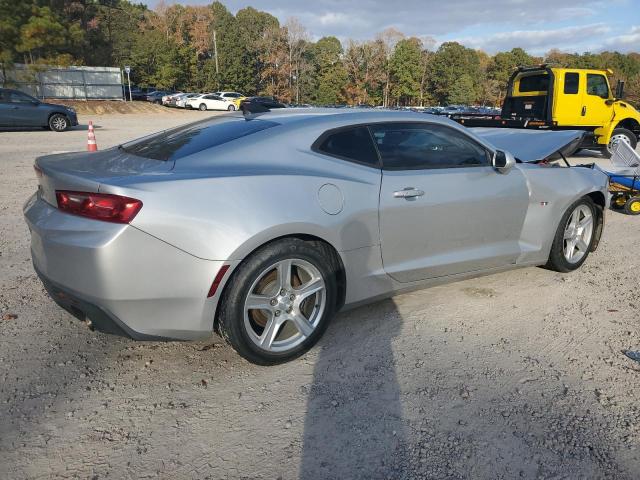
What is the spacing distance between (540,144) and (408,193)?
2610 millimetres

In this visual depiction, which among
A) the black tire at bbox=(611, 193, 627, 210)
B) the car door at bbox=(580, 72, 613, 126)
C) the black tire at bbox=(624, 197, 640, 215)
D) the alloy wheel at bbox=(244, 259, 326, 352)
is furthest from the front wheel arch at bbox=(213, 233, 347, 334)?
the car door at bbox=(580, 72, 613, 126)

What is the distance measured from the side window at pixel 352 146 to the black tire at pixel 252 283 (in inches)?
24.2

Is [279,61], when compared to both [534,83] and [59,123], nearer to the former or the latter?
[59,123]

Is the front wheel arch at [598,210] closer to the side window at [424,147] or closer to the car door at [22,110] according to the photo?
the side window at [424,147]

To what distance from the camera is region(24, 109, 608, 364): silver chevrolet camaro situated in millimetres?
2622

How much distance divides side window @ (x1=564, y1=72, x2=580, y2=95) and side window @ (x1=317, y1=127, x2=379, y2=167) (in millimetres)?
10780

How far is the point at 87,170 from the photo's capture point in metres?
2.88

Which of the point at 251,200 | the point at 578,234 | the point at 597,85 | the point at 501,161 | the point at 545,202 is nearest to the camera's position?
the point at 251,200

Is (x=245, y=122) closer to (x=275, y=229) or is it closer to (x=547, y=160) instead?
(x=275, y=229)

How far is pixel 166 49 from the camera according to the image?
197ft

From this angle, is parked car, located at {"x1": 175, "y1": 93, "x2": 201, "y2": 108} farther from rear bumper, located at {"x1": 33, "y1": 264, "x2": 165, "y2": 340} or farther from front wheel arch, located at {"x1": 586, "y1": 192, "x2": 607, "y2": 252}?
rear bumper, located at {"x1": 33, "y1": 264, "x2": 165, "y2": 340}

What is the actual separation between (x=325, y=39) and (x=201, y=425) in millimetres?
92308

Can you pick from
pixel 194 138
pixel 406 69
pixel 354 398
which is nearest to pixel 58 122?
pixel 194 138

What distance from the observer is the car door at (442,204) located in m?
3.41
